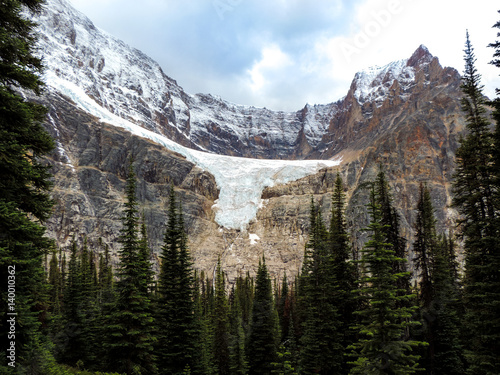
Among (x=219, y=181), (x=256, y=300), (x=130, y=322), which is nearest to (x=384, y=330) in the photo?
(x=130, y=322)

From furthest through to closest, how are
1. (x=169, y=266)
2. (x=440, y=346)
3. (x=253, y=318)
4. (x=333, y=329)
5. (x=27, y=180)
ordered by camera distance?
1. (x=253, y=318)
2. (x=440, y=346)
3. (x=169, y=266)
4. (x=333, y=329)
5. (x=27, y=180)

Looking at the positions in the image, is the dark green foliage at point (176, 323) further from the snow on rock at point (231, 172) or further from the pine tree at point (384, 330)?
the snow on rock at point (231, 172)

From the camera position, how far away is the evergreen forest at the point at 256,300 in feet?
30.5

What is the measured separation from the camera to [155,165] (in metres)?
165

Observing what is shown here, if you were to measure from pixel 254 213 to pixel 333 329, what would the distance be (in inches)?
5428

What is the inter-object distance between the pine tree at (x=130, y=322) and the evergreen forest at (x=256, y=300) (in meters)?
0.08

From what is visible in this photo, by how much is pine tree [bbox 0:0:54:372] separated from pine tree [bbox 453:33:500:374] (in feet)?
54.9

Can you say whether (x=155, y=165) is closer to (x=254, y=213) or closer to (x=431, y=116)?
(x=254, y=213)

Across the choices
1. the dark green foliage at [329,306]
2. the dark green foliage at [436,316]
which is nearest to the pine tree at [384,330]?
the dark green foliage at [329,306]

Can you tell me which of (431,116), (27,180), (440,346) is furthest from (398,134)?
(27,180)

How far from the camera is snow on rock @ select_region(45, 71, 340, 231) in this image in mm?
161625

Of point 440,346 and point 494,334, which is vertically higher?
point 494,334

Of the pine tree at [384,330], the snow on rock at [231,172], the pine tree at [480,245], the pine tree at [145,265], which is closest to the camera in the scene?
the pine tree at [384,330]

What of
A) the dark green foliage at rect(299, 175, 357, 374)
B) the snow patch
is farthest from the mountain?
the dark green foliage at rect(299, 175, 357, 374)
